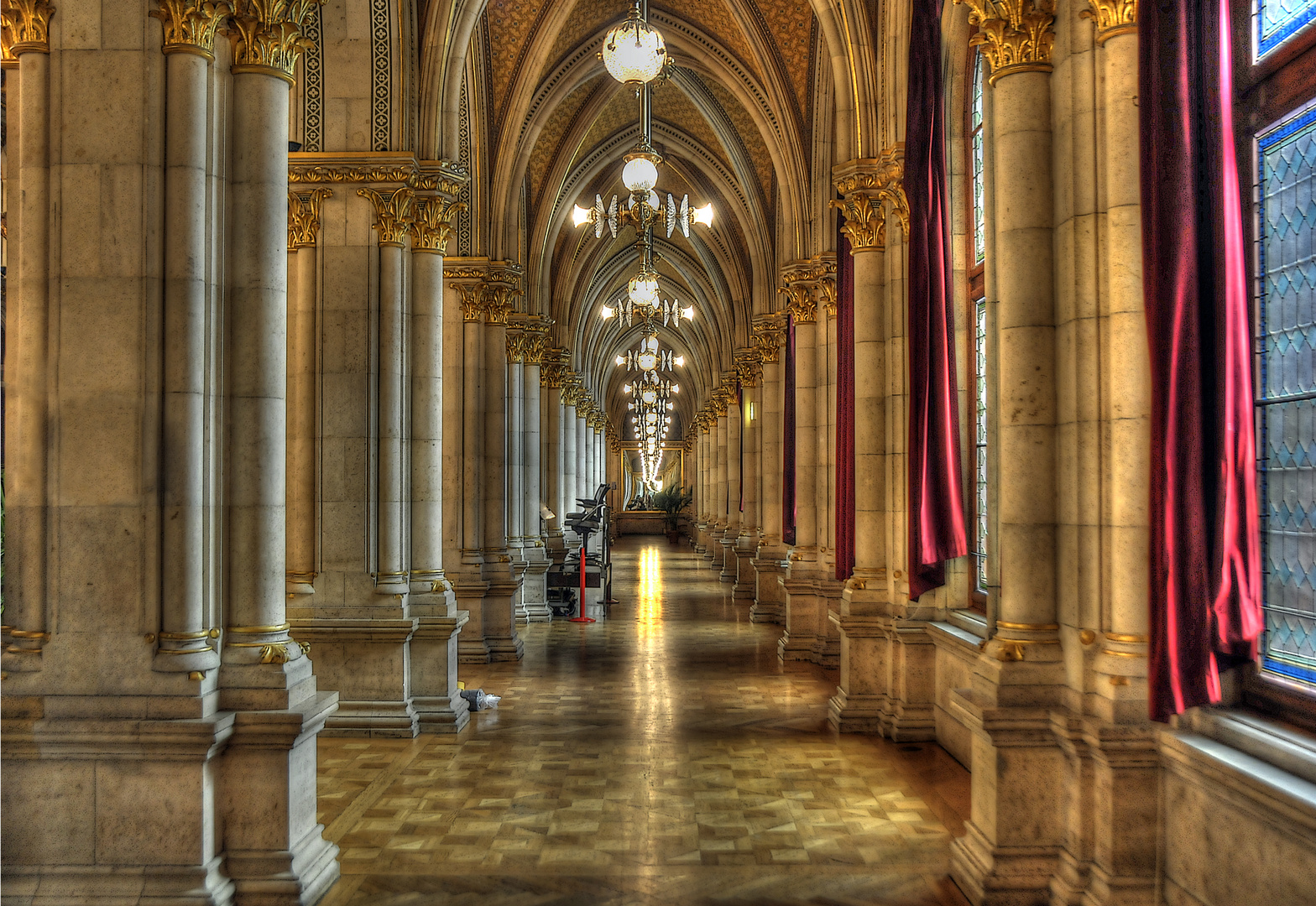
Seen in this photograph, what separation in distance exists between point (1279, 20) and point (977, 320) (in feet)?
13.4

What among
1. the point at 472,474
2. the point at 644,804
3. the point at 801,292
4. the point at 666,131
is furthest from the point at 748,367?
the point at 644,804

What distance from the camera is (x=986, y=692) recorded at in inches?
199

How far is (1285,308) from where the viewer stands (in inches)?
→ 154

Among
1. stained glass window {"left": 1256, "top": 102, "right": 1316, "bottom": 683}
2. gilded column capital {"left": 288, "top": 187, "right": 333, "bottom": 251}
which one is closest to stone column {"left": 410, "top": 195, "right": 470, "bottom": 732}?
gilded column capital {"left": 288, "top": 187, "right": 333, "bottom": 251}

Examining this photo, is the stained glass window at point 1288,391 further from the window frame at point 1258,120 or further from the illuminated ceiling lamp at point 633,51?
the illuminated ceiling lamp at point 633,51

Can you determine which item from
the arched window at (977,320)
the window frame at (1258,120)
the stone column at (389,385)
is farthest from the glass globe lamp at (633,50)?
the window frame at (1258,120)

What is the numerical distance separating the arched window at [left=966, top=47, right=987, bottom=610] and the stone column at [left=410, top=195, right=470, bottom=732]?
4.67 m

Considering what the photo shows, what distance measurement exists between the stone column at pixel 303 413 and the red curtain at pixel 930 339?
5.16 meters

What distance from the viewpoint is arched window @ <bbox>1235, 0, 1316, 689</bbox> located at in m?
3.74

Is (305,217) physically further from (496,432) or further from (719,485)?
(719,485)

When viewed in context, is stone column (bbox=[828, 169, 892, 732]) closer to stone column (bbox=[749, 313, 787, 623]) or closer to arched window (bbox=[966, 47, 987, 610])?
arched window (bbox=[966, 47, 987, 610])

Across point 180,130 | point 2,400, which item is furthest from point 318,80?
point 2,400

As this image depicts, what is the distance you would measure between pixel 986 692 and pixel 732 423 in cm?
2156

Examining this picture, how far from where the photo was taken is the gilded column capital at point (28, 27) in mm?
4645
